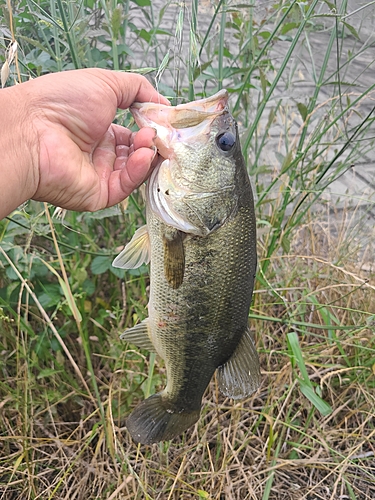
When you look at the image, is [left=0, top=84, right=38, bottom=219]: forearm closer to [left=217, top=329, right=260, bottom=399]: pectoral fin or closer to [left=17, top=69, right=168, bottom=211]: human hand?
[left=17, top=69, right=168, bottom=211]: human hand

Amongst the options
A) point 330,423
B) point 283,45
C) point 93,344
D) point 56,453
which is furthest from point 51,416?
point 283,45

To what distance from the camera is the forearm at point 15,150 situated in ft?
4.34

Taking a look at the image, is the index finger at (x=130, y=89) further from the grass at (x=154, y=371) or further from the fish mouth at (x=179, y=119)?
the grass at (x=154, y=371)

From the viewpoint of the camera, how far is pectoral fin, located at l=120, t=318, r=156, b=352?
160 centimetres

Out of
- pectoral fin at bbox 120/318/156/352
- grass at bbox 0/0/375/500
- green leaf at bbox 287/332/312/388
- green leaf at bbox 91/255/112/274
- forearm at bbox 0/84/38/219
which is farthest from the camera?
green leaf at bbox 91/255/112/274

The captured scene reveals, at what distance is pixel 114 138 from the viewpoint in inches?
65.6

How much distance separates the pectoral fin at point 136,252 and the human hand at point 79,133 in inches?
6.8

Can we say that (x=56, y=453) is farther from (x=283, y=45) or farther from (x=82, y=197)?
(x=283, y=45)

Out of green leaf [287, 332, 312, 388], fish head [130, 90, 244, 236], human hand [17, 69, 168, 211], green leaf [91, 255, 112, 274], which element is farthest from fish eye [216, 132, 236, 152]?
green leaf [91, 255, 112, 274]

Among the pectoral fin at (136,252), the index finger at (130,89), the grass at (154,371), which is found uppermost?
the index finger at (130,89)

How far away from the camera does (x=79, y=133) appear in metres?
1.50

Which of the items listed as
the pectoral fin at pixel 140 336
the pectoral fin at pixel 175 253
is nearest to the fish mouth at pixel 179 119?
the pectoral fin at pixel 175 253

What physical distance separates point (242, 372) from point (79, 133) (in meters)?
0.99

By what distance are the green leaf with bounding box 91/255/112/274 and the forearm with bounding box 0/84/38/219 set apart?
811 mm
